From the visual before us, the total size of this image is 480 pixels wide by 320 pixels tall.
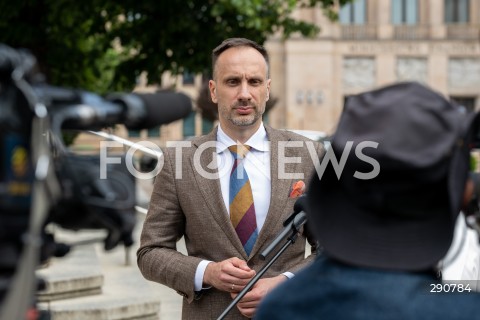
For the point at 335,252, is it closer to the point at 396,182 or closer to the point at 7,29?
the point at 396,182

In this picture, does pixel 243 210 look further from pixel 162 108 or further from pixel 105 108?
pixel 105 108

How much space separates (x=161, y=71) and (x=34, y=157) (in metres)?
9.97

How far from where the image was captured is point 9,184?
1889 millimetres

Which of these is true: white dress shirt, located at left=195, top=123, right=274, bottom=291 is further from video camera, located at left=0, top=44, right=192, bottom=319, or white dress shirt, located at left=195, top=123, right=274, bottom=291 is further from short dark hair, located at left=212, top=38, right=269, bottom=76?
video camera, located at left=0, top=44, right=192, bottom=319

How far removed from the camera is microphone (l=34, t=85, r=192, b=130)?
188cm

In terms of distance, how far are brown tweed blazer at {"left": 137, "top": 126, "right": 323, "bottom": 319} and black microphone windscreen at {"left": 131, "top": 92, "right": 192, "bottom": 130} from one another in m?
1.38

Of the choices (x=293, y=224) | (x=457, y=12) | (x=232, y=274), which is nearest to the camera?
(x=293, y=224)

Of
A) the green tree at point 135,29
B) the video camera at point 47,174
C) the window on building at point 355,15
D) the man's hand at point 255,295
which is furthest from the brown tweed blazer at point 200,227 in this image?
the window on building at point 355,15

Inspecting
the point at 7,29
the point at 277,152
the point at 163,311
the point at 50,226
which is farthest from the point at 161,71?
the point at 50,226

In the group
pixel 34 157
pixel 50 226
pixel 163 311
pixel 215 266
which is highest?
pixel 34 157

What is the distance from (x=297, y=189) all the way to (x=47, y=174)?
1877 millimetres

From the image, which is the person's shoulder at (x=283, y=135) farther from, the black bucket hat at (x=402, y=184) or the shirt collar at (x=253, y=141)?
the black bucket hat at (x=402, y=184)

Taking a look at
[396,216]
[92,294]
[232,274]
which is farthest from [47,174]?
[92,294]

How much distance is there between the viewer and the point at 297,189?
3.54 metres
